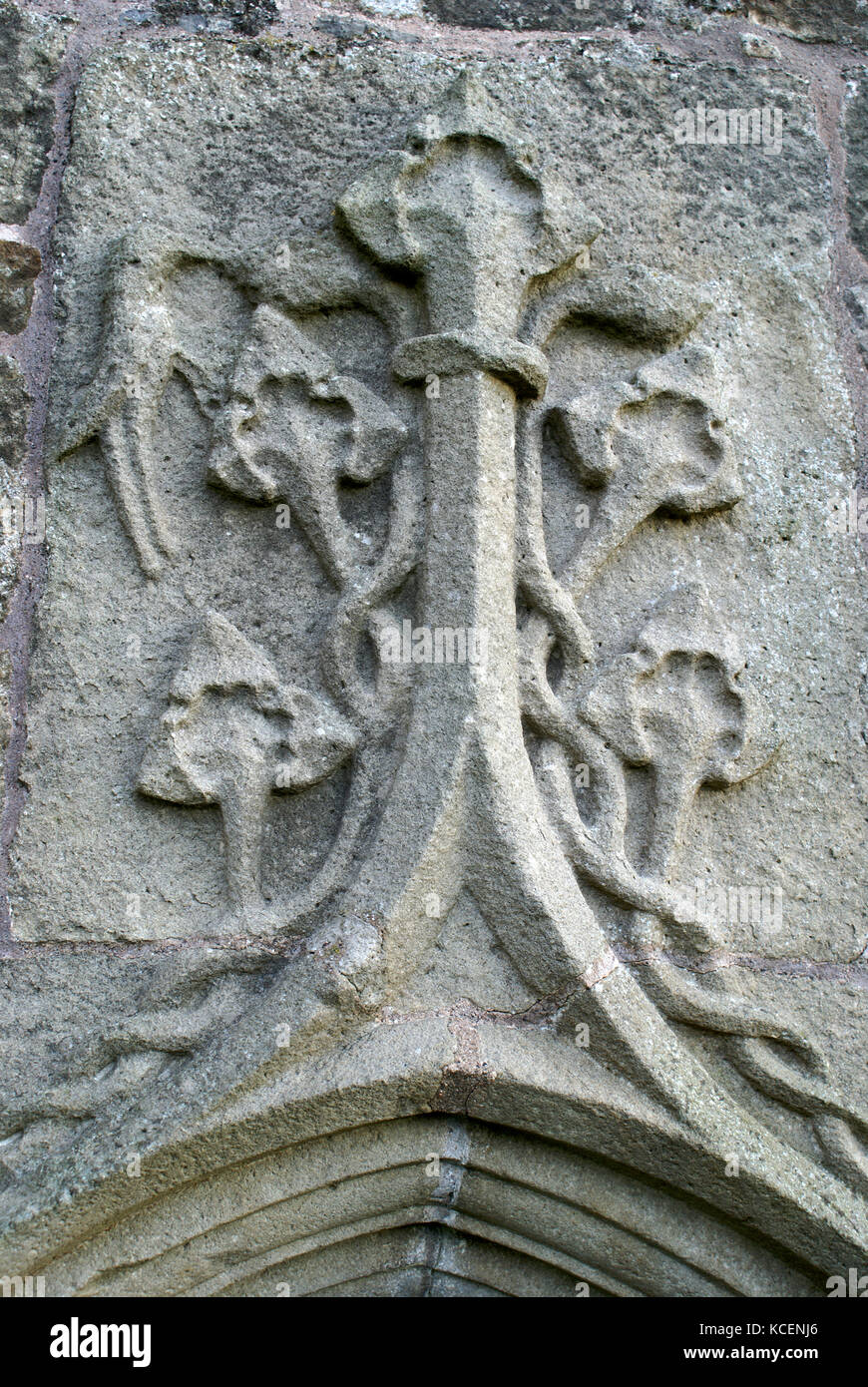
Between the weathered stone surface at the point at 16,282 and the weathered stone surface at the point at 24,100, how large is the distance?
8cm

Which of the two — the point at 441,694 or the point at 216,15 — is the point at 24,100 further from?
the point at 441,694

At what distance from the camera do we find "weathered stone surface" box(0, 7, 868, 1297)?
6.03ft

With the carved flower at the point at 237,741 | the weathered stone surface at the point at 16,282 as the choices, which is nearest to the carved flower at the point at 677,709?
the carved flower at the point at 237,741

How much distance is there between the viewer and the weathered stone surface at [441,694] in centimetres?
184

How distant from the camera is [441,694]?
6.52 feet

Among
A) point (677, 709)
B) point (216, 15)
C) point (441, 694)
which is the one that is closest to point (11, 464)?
point (441, 694)

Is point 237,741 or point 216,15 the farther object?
point 216,15

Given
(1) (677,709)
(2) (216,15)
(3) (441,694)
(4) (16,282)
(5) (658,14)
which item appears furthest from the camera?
(5) (658,14)

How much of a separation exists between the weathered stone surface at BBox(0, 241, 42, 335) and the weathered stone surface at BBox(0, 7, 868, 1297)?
3.0 inches

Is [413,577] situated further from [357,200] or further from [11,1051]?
[11,1051]

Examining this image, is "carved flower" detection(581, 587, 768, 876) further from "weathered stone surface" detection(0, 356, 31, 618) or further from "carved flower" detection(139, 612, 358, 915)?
"weathered stone surface" detection(0, 356, 31, 618)

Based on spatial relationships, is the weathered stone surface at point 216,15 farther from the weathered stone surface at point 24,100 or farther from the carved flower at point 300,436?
the carved flower at point 300,436

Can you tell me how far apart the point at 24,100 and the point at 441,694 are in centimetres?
158

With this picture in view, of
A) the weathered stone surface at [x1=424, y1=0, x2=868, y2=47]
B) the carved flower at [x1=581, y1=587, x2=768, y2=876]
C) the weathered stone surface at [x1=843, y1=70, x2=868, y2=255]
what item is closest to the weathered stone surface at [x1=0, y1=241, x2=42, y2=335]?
the weathered stone surface at [x1=424, y1=0, x2=868, y2=47]
